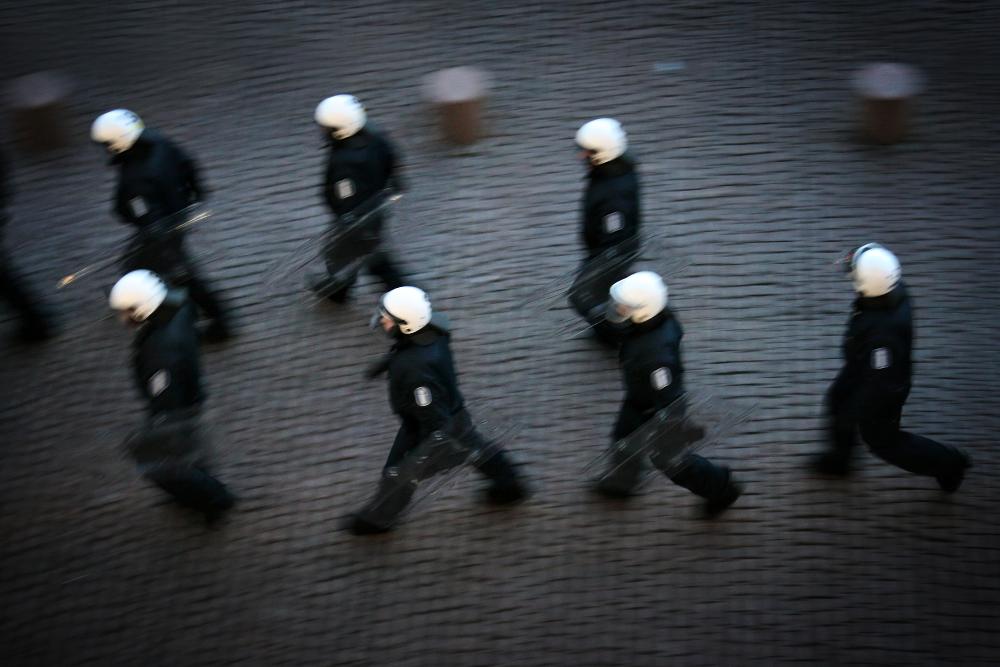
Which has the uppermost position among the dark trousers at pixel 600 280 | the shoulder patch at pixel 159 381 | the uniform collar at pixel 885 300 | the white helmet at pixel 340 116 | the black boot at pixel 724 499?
the white helmet at pixel 340 116

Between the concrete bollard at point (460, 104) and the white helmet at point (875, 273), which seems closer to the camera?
the white helmet at point (875, 273)

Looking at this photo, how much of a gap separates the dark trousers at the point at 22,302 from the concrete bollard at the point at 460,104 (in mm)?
3460

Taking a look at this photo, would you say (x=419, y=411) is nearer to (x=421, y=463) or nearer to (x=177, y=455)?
(x=421, y=463)

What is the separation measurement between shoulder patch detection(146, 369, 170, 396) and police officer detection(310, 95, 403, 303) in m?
1.97

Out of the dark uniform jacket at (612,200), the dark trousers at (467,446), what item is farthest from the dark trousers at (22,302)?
the dark uniform jacket at (612,200)

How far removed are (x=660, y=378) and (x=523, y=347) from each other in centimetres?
200

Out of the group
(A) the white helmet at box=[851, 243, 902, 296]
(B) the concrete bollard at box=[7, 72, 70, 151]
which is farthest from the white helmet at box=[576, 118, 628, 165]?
(B) the concrete bollard at box=[7, 72, 70, 151]

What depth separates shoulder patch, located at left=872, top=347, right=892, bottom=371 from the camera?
22.6ft

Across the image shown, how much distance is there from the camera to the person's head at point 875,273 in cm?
680

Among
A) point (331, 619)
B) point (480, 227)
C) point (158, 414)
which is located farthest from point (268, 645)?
point (480, 227)

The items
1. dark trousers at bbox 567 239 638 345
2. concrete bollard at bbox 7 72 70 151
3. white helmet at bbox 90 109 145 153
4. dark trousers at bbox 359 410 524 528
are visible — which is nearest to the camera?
dark trousers at bbox 359 410 524 528

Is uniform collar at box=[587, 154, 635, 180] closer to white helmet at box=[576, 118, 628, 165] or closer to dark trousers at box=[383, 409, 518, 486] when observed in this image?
white helmet at box=[576, 118, 628, 165]

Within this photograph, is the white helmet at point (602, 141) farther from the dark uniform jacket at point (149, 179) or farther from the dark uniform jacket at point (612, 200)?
the dark uniform jacket at point (149, 179)

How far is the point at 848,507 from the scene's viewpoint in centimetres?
760
